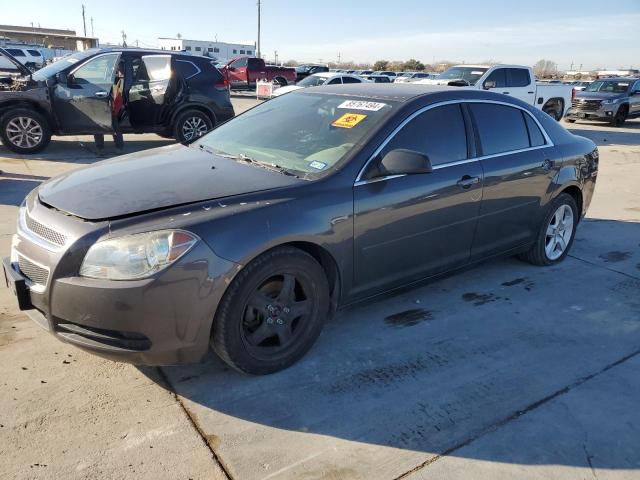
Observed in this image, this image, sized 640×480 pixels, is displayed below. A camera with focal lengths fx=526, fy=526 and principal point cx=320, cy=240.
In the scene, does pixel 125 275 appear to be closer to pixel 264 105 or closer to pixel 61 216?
pixel 61 216

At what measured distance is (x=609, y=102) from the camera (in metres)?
18.5

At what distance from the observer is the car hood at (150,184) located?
2.79m

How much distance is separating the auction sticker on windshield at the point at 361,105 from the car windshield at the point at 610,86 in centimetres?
1926

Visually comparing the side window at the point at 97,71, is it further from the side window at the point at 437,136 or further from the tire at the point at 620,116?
the tire at the point at 620,116

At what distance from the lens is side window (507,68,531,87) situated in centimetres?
1457

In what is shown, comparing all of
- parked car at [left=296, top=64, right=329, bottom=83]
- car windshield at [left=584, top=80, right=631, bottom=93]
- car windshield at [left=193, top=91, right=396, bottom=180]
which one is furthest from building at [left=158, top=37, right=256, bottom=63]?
car windshield at [left=193, top=91, right=396, bottom=180]

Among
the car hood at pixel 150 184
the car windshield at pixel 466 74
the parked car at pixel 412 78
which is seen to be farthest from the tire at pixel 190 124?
the parked car at pixel 412 78

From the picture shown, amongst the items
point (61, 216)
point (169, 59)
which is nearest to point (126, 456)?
point (61, 216)

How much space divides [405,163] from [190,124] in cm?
757

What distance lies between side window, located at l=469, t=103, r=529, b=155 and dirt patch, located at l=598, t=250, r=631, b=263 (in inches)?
70.0

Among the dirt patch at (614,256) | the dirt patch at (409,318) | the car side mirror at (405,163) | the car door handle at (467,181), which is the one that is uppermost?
the car side mirror at (405,163)

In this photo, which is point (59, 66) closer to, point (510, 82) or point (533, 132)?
point (533, 132)

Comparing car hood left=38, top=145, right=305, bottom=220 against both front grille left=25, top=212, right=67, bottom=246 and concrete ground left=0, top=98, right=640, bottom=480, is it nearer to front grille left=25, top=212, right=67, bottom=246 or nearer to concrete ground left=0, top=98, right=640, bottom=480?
front grille left=25, top=212, right=67, bottom=246

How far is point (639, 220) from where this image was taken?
6957 millimetres
